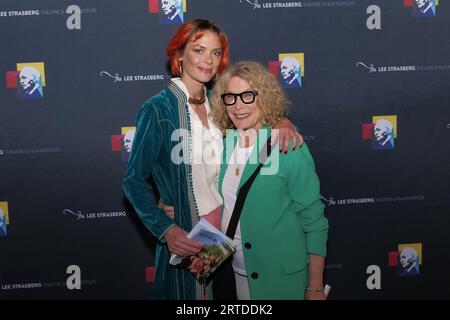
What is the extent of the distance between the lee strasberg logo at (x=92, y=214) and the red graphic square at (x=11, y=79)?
33.8 inches

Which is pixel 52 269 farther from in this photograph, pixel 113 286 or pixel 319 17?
pixel 319 17

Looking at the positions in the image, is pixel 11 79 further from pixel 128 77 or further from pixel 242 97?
pixel 242 97

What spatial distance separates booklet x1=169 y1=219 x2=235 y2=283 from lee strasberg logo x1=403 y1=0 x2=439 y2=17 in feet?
6.98

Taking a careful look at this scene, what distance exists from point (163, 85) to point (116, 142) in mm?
479

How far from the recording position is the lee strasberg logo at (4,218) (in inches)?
132

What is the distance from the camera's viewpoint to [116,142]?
338 cm

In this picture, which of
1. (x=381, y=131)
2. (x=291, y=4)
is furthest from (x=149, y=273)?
(x=291, y=4)

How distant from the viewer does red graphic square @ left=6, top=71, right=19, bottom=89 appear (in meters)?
3.24

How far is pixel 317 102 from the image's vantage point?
11.3 feet

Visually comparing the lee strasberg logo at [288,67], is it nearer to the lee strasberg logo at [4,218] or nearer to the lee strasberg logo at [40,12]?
the lee strasberg logo at [40,12]

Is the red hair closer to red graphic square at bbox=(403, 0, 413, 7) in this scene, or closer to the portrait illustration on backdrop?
the portrait illustration on backdrop

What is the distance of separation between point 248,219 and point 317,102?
1.41 meters

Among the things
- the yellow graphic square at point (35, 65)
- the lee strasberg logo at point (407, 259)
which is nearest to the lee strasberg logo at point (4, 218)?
the yellow graphic square at point (35, 65)
